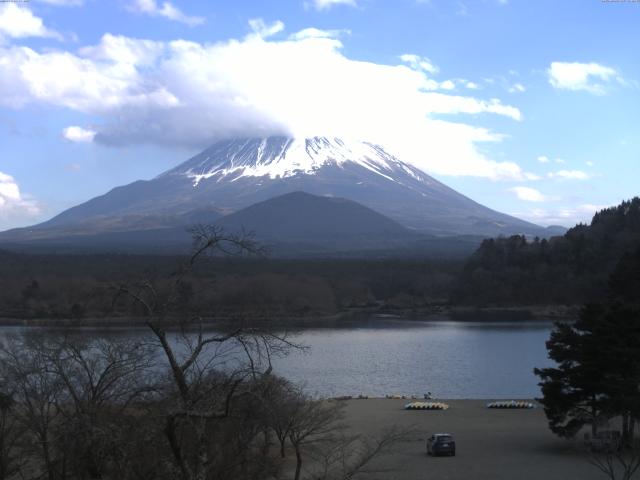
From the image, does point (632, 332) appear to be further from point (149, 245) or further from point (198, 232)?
point (149, 245)

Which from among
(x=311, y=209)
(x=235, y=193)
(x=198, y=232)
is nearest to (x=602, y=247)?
(x=198, y=232)

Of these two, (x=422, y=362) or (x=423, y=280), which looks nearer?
(x=422, y=362)

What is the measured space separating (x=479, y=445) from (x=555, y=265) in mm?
53676

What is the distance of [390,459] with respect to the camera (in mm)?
15195

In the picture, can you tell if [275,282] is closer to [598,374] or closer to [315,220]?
[598,374]

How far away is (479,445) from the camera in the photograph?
16.9m

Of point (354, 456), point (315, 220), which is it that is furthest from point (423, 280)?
point (315, 220)

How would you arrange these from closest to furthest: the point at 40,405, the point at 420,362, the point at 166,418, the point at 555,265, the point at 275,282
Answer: the point at 166,418
the point at 40,405
the point at 420,362
the point at 275,282
the point at 555,265

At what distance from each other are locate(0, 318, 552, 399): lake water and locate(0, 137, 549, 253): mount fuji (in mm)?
99899

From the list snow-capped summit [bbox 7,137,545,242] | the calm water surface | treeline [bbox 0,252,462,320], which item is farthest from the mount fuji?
the calm water surface

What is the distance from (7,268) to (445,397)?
59297 millimetres

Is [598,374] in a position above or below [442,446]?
above

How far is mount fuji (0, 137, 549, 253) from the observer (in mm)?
150250

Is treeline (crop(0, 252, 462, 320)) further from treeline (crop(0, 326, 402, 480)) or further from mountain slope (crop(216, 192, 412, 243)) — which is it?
mountain slope (crop(216, 192, 412, 243))
